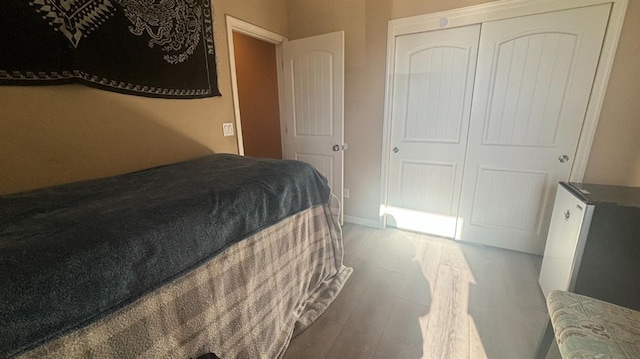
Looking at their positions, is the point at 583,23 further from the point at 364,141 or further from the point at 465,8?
the point at 364,141

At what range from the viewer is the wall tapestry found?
3.76ft

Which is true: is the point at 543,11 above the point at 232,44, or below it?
above

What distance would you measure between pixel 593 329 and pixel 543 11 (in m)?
2.12

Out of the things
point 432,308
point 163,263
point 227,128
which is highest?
point 227,128

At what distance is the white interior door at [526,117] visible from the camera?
180 centimetres

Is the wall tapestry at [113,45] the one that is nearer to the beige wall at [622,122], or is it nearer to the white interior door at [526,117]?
the white interior door at [526,117]

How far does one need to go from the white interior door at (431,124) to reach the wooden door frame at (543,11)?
0.06m

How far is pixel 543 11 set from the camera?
1813mm

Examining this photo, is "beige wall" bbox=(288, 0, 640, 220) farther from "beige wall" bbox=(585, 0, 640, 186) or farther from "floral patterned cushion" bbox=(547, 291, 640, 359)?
"floral patterned cushion" bbox=(547, 291, 640, 359)

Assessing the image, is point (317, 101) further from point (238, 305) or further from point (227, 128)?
point (238, 305)

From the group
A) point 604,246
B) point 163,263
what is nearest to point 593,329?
point 604,246

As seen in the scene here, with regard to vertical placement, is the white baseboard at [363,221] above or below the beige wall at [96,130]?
below

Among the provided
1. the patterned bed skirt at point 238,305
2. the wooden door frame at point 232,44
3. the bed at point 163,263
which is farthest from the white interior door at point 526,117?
the wooden door frame at point 232,44

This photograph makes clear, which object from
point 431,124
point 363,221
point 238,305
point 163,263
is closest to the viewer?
point 163,263
